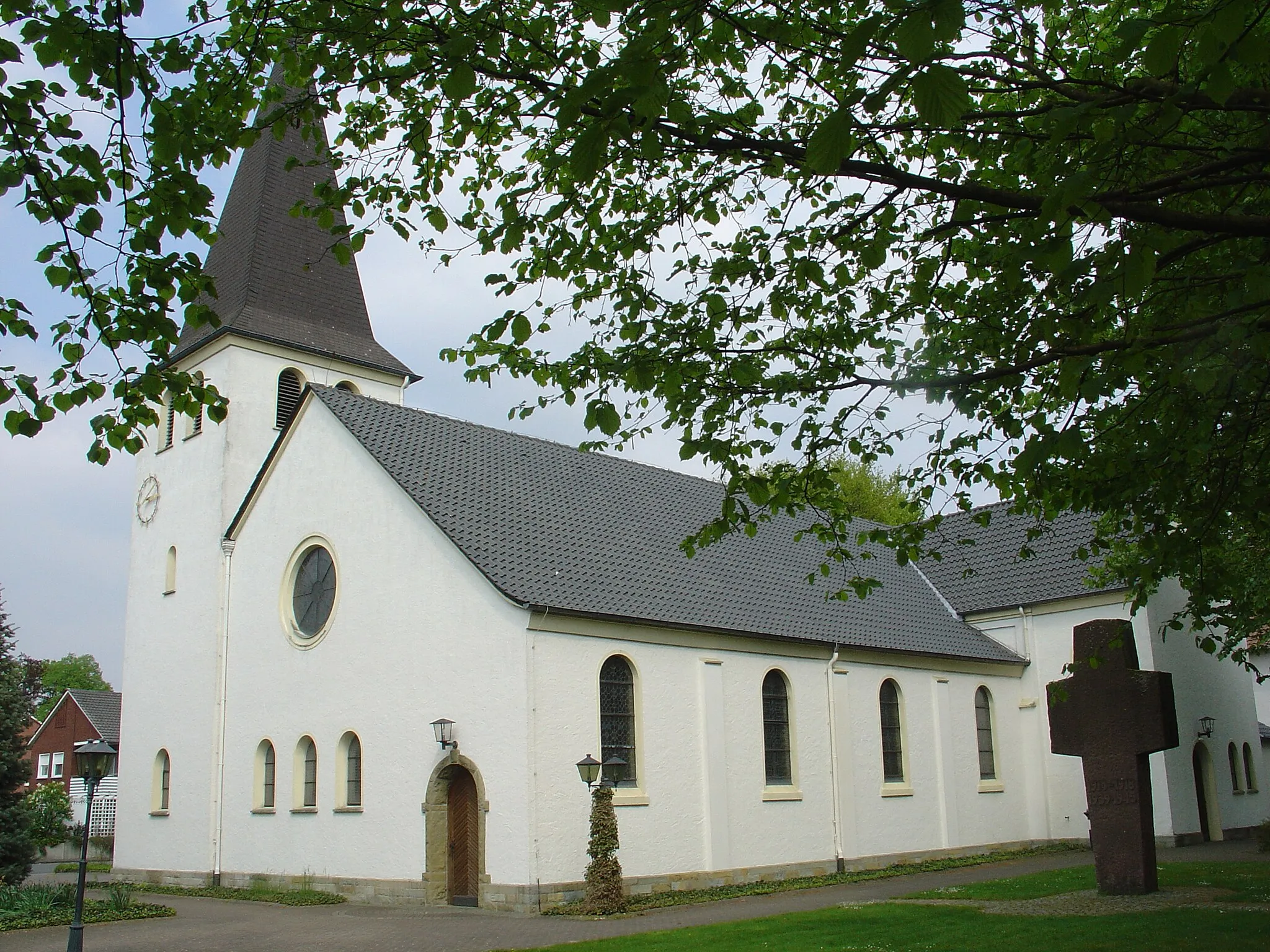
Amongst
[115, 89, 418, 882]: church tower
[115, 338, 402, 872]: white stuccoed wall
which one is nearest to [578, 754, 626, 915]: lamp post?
[115, 89, 418, 882]: church tower

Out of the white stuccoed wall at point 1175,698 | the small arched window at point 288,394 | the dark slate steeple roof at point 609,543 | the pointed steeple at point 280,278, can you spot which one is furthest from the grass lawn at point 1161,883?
the pointed steeple at point 280,278

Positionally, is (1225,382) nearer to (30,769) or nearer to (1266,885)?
(1266,885)

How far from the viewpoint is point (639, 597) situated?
19.2 metres

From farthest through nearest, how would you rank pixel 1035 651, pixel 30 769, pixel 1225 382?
pixel 1035 651, pixel 30 769, pixel 1225 382

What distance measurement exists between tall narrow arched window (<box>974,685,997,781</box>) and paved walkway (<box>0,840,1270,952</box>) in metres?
7.01

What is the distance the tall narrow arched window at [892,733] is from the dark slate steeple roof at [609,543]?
101 centimetres

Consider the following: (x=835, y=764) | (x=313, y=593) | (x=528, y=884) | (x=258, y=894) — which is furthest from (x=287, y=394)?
(x=835, y=764)

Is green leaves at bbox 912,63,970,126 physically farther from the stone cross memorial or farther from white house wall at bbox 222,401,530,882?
white house wall at bbox 222,401,530,882

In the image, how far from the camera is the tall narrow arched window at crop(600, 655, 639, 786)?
702 inches

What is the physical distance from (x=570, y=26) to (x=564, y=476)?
15619 mm

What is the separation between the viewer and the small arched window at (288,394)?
2566cm

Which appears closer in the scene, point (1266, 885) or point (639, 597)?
point (1266, 885)

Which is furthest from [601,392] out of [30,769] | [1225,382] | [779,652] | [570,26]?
[30,769]

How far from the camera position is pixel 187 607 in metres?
24.4
